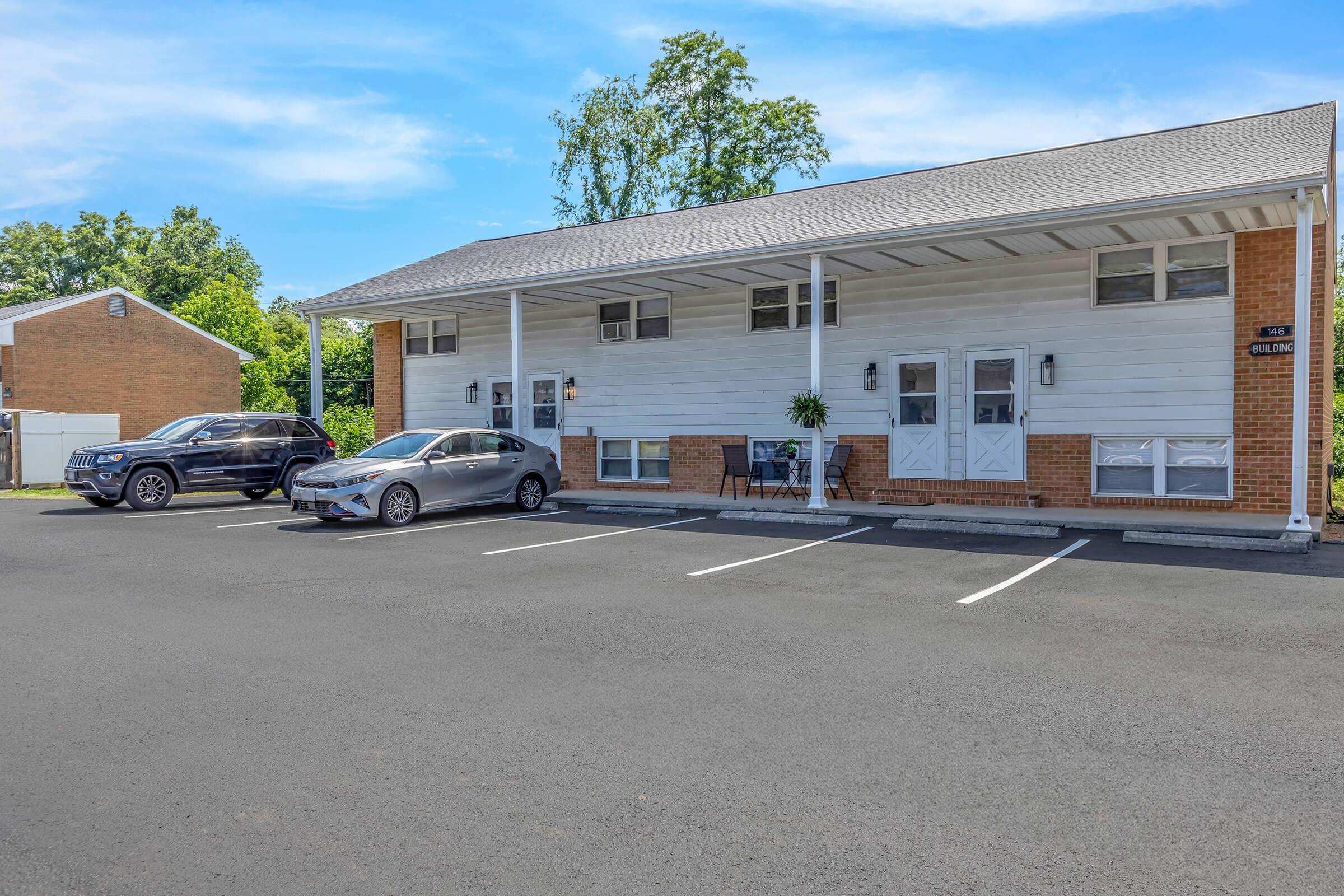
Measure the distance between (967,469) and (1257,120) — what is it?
6723 millimetres

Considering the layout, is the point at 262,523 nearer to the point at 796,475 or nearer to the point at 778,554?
the point at 778,554

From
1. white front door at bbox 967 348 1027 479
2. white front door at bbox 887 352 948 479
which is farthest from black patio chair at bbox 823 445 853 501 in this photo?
white front door at bbox 967 348 1027 479

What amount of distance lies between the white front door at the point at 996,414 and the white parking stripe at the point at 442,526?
653 centimetres

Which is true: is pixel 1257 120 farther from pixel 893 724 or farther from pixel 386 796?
pixel 386 796

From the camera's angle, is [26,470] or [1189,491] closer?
[1189,491]

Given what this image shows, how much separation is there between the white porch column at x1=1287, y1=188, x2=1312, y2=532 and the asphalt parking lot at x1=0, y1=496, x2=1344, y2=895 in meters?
2.10

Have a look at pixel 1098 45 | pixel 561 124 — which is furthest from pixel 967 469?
pixel 561 124

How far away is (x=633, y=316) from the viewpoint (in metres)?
17.7

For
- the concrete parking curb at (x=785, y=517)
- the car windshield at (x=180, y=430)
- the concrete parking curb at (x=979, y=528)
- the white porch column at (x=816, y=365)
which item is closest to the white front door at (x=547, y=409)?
the car windshield at (x=180, y=430)

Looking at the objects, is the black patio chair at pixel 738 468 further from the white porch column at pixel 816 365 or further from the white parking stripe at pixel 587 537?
the white parking stripe at pixel 587 537

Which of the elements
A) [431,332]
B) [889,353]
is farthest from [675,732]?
[431,332]

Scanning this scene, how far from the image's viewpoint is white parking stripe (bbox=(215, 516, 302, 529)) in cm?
1229

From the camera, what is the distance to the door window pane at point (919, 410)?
14.6 metres

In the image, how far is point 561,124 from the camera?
126 feet
